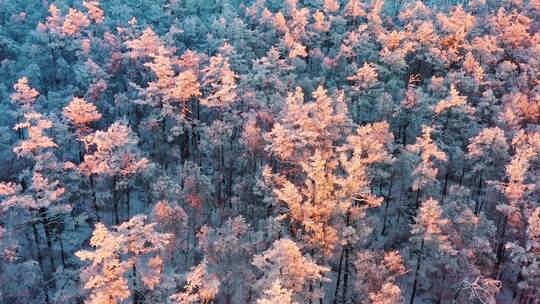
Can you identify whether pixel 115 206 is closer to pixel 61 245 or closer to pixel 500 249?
pixel 61 245

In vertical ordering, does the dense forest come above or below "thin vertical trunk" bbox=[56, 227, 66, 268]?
above

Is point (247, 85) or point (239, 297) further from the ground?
point (247, 85)

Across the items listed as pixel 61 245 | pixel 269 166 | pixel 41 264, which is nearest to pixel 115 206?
pixel 61 245

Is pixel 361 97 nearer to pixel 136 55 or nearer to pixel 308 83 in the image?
pixel 308 83

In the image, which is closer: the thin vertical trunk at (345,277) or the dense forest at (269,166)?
the dense forest at (269,166)

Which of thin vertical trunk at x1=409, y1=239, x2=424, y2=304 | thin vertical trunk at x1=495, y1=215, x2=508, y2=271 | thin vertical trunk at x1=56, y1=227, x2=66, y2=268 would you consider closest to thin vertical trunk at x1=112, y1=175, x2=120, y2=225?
thin vertical trunk at x1=56, y1=227, x2=66, y2=268

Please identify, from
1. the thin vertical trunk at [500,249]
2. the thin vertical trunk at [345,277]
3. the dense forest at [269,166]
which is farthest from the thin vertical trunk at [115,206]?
the thin vertical trunk at [500,249]

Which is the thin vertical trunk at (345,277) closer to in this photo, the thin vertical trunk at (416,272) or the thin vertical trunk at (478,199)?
the thin vertical trunk at (416,272)

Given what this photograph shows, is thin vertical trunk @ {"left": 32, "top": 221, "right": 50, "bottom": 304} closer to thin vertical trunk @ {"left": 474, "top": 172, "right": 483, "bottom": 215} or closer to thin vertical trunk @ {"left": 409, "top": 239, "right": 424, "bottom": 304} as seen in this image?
thin vertical trunk @ {"left": 409, "top": 239, "right": 424, "bottom": 304}

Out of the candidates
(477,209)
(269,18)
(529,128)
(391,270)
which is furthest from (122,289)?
(269,18)
